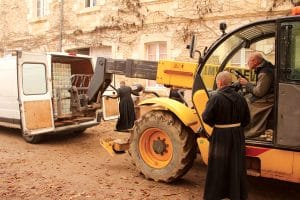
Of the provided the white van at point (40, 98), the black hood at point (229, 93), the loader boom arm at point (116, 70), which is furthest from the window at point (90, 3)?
the black hood at point (229, 93)

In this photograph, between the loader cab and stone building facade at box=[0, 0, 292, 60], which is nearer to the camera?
the loader cab

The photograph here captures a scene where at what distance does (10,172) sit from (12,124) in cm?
294

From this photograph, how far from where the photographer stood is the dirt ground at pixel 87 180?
220 inches

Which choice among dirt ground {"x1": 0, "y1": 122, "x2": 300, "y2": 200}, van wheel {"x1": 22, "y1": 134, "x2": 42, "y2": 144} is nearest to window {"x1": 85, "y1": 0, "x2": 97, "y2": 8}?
van wheel {"x1": 22, "y1": 134, "x2": 42, "y2": 144}

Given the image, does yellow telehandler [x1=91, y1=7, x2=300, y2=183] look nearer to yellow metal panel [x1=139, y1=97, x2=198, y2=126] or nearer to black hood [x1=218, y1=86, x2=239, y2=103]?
yellow metal panel [x1=139, y1=97, x2=198, y2=126]

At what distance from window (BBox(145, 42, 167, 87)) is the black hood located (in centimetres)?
896

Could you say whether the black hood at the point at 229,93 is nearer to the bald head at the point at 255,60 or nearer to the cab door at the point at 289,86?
the cab door at the point at 289,86

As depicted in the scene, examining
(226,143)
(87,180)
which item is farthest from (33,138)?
(226,143)

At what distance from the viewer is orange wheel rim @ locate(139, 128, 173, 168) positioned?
6070 millimetres

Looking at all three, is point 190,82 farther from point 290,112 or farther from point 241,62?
point 241,62

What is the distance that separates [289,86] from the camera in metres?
4.73

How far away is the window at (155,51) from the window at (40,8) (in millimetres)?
6575

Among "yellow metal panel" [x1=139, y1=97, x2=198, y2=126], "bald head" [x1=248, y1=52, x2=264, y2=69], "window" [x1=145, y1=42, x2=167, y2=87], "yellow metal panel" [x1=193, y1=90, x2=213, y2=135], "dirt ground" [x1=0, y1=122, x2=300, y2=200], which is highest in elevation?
"window" [x1=145, y1=42, x2=167, y2=87]

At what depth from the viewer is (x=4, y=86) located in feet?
31.1
